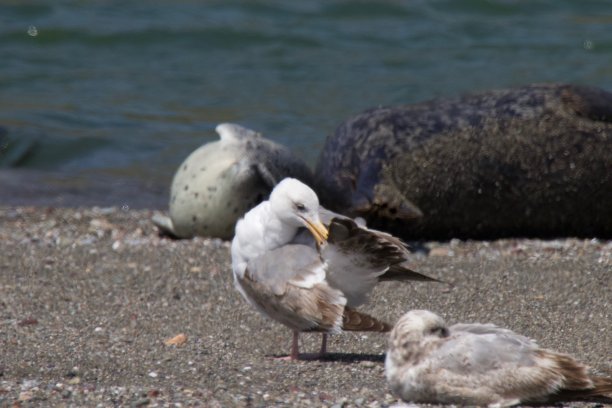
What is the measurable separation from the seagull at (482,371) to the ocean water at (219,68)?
234 inches

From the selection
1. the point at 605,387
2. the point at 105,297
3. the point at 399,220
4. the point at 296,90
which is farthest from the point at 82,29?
the point at 605,387

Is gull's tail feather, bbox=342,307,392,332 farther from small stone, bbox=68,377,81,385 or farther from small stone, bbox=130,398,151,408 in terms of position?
small stone, bbox=68,377,81,385

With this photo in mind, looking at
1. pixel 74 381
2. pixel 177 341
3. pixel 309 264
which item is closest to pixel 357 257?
pixel 309 264

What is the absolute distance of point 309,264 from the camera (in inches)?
189

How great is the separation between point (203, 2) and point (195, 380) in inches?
510

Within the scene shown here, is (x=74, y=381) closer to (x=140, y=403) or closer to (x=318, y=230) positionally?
(x=140, y=403)

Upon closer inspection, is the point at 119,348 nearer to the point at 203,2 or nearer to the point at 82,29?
the point at 82,29

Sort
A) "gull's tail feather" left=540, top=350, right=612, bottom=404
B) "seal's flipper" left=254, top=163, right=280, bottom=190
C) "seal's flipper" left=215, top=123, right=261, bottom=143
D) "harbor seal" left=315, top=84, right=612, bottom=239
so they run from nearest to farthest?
1. "gull's tail feather" left=540, top=350, right=612, bottom=404
2. "seal's flipper" left=254, top=163, right=280, bottom=190
3. "harbor seal" left=315, top=84, right=612, bottom=239
4. "seal's flipper" left=215, top=123, right=261, bottom=143

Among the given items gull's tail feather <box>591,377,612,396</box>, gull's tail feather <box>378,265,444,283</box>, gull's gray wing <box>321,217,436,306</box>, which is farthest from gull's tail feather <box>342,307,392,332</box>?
gull's tail feather <box>591,377,612,396</box>

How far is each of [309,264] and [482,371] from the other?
1.00 m

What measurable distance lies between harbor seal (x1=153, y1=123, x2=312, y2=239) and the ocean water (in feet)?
6.26

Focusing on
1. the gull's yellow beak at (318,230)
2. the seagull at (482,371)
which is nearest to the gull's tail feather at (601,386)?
the seagull at (482,371)

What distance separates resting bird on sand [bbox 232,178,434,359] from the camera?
465 centimetres

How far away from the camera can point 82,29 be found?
15570mm
